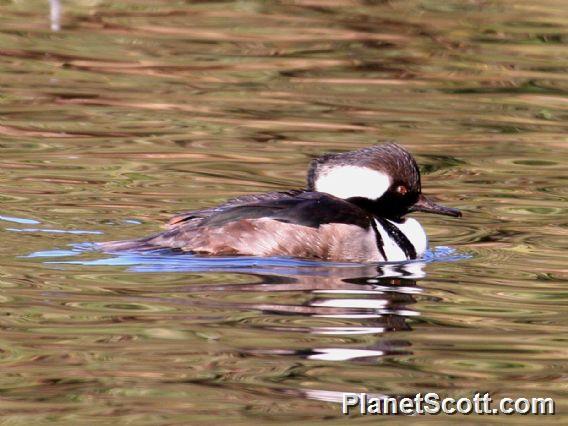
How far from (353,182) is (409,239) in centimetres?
48

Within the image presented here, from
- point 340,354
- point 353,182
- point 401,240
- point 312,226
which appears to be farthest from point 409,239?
point 340,354

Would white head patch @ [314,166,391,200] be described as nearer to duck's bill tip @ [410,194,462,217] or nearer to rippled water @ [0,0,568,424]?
duck's bill tip @ [410,194,462,217]

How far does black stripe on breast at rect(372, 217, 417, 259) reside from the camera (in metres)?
9.02

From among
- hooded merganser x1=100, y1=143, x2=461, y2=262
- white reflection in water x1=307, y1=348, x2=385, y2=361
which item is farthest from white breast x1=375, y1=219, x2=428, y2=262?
white reflection in water x1=307, y1=348, x2=385, y2=361

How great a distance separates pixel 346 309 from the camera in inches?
300

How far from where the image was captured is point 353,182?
360 inches

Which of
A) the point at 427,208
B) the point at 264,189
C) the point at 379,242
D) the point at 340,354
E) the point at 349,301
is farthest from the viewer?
the point at 264,189

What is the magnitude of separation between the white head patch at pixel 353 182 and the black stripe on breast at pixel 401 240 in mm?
182

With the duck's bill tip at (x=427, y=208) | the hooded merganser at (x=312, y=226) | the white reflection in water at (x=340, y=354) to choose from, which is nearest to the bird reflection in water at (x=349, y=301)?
the white reflection in water at (x=340, y=354)

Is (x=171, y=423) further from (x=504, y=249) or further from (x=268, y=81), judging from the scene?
(x=268, y=81)

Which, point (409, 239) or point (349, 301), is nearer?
point (349, 301)

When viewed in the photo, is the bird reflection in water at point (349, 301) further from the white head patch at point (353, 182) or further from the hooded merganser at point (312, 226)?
the white head patch at point (353, 182)

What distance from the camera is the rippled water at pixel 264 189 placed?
6.49 meters

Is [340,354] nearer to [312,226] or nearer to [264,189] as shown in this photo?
[312,226]
